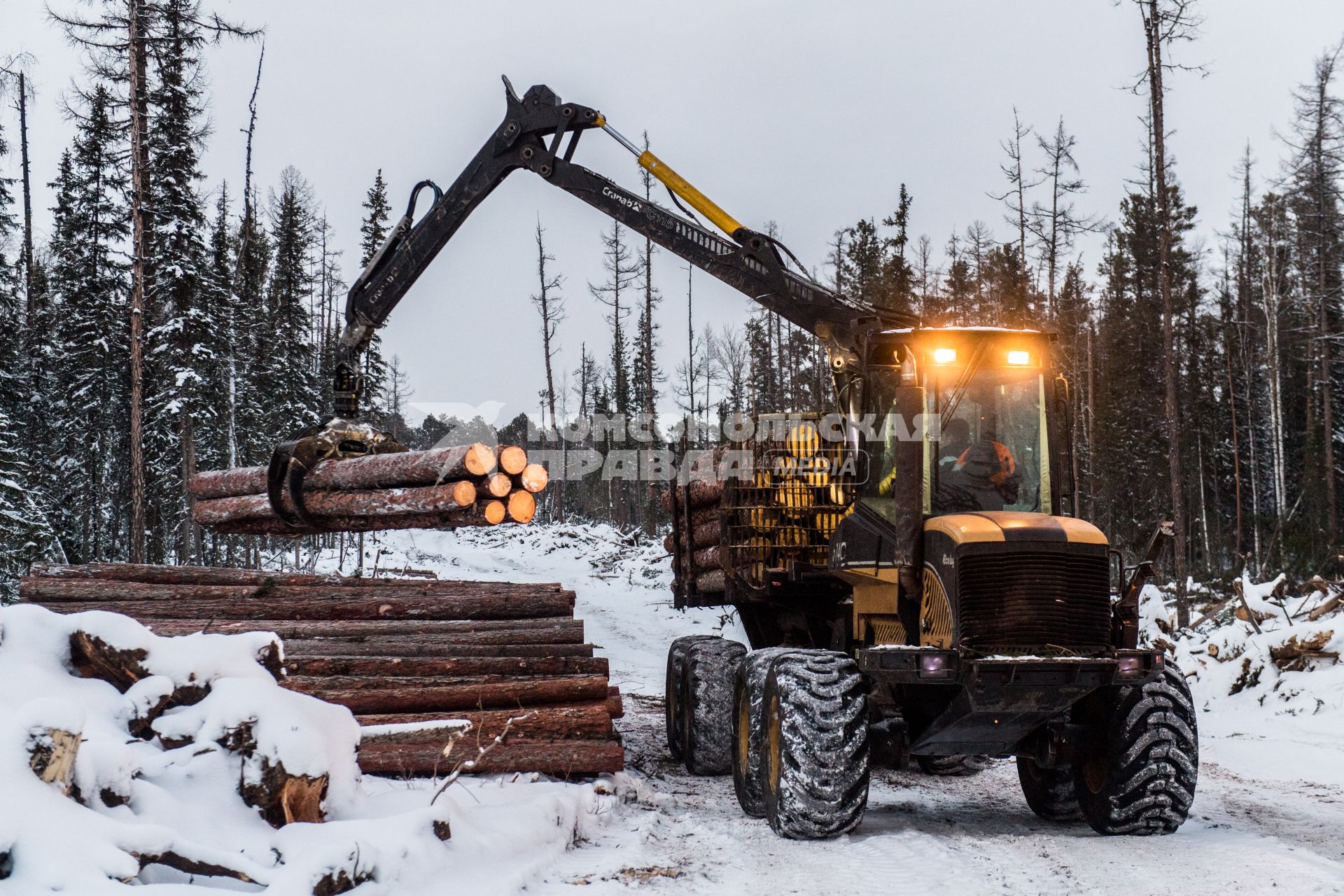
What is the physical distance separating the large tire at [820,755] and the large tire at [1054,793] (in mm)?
1650

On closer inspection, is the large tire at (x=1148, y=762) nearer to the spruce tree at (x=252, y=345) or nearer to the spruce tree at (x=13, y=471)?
the spruce tree at (x=13, y=471)

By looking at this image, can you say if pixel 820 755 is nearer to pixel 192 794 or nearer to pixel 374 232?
pixel 192 794

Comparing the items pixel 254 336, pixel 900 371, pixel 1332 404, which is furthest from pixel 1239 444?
pixel 900 371

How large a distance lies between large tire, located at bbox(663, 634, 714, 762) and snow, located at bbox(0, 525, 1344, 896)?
47 centimetres

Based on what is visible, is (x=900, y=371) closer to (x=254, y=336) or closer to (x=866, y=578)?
(x=866, y=578)

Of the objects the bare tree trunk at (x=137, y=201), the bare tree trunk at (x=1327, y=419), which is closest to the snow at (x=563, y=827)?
the bare tree trunk at (x=137, y=201)

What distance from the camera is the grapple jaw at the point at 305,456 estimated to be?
9461 millimetres

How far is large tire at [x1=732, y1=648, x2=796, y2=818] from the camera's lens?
7.79 meters

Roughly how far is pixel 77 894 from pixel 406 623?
4.31 metres

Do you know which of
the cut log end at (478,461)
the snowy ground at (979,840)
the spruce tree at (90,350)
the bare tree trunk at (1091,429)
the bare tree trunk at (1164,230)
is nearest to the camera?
the snowy ground at (979,840)

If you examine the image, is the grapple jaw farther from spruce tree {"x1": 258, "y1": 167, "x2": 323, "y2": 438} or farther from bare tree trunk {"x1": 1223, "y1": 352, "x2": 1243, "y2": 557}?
bare tree trunk {"x1": 1223, "y1": 352, "x2": 1243, "y2": 557}

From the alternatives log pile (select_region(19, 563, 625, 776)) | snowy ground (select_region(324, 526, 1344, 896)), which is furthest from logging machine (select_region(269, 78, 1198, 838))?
log pile (select_region(19, 563, 625, 776))

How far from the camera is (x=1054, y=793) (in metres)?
7.93

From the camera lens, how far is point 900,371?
7.75 meters
